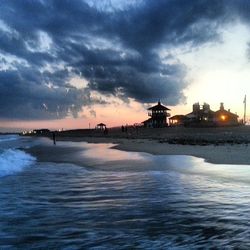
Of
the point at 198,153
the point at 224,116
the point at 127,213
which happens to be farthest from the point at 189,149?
the point at 224,116

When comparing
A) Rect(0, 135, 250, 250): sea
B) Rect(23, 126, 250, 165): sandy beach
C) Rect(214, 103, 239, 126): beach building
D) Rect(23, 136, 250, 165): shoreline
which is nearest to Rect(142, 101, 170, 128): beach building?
Rect(214, 103, 239, 126): beach building

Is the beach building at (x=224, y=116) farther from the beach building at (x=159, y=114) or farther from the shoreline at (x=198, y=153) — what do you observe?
the shoreline at (x=198, y=153)

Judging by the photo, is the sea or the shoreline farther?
the shoreline

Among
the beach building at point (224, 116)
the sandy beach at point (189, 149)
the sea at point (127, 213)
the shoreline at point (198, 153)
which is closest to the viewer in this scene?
the sea at point (127, 213)

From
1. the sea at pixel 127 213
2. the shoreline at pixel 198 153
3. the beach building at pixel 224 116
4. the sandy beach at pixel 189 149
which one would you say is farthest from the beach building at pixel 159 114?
the sea at pixel 127 213

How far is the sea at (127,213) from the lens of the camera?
680cm

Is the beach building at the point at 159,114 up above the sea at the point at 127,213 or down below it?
above

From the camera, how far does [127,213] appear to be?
8.96 metres

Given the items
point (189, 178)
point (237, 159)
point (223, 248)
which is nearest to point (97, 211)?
point (223, 248)

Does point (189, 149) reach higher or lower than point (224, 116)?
lower

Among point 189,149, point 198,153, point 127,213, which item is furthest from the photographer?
point 189,149

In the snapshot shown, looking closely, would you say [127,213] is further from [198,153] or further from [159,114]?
[159,114]

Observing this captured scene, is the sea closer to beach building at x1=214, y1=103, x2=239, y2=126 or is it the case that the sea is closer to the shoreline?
the shoreline

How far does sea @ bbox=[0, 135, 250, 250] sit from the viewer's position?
6805mm
